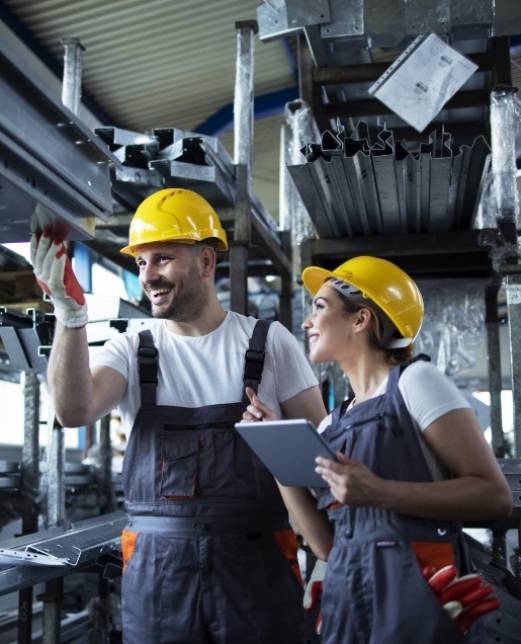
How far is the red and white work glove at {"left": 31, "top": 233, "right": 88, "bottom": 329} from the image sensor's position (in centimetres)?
218

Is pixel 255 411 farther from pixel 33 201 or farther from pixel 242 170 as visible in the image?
pixel 242 170

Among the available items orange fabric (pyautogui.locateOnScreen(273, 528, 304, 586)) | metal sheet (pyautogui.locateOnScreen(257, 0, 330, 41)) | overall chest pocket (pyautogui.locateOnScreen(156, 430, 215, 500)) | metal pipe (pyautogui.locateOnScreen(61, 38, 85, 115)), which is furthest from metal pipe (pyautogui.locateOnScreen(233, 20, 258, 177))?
orange fabric (pyautogui.locateOnScreen(273, 528, 304, 586))

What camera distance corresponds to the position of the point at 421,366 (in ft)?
6.57

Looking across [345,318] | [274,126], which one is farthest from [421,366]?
[274,126]

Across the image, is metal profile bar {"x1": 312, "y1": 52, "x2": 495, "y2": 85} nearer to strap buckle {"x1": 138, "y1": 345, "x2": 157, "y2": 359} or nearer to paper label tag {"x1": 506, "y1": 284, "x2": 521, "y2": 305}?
paper label tag {"x1": 506, "y1": 284, "x2": 521, "y2": 305}

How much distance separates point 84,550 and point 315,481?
6.69 feet

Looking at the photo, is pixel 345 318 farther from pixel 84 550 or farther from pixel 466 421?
pixel 84 550

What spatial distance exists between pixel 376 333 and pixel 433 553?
0.64 metres

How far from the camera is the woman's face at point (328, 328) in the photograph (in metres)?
2.23

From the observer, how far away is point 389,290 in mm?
2291

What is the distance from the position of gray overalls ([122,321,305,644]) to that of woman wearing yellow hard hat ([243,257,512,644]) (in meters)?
0.35

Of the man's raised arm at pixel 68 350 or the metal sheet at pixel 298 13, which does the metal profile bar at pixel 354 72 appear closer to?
the metal sheet at pixel 298 13

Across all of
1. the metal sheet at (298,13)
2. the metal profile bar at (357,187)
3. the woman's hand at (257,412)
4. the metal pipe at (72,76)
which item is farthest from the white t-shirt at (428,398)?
the metal pipe at (72,76)

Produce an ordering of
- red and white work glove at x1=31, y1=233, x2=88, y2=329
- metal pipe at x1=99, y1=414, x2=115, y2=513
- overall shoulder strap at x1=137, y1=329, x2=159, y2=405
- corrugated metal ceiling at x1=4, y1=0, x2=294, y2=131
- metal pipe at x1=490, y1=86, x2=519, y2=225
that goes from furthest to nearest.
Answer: corrugated metal ceiling at x1=4, y1=0, x2=294, y2=131
metal pipe at x1=99, y1=414, x2=115, y2=513
metal pipe at x1=490, y1=86, x2=519, y2=225
overall shoulder strap at x1=137, y1=329, x2=159, y2=405
red and white work glove at x1=31, y1=233, x2=88, y2=329
